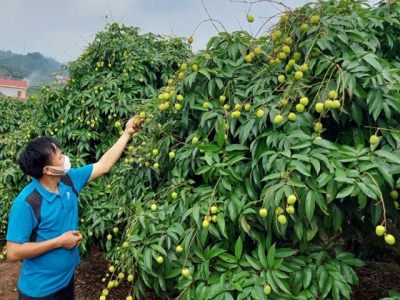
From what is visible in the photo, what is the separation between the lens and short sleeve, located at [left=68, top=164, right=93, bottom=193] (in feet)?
7.34

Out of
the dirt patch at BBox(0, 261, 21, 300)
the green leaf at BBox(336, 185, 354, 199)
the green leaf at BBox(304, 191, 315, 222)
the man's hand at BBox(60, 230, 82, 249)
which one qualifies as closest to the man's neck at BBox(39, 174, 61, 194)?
the man's hand at BBox(60, 230, 82, 249)

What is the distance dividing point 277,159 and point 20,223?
139 centimetres

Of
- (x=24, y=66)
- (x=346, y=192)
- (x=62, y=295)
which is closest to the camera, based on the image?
(x=346, y=192)

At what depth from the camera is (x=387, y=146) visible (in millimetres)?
1428

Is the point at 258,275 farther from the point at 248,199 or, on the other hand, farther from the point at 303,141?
the point at 303,141

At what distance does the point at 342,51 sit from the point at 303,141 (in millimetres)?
480

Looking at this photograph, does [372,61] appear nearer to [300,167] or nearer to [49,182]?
[300,167]

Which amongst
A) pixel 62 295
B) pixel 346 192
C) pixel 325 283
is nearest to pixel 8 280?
pixel 62 295

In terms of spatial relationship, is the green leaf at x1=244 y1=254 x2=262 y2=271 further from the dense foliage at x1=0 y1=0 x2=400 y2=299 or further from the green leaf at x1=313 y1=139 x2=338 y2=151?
the green leaf at x1=313 y1=139 x2=338 y2=151

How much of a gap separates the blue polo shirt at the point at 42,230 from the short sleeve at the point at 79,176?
147mm

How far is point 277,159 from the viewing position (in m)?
1.45

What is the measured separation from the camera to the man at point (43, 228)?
1.81 metres

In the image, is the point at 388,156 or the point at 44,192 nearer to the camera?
the point at 388,156

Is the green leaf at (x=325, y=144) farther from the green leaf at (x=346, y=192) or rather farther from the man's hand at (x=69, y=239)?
the man's hand at (x=69, y=239)
